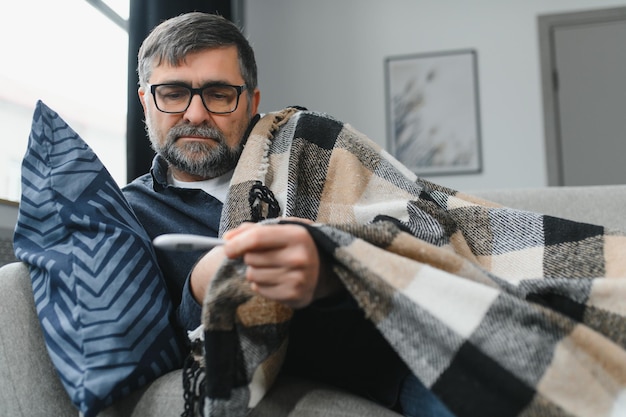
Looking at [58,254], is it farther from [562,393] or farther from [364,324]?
[562,393]

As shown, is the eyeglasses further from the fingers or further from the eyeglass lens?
the fingers

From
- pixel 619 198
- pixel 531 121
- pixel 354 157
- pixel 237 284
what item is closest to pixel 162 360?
pixel 237 284

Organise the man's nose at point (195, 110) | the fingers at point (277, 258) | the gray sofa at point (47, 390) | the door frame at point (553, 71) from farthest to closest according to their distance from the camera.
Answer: the door frame at point (553, 71)
the man's nose at point (195, 110)
the gray sofa at point (47, 390)
the fingers at point (277, 258)

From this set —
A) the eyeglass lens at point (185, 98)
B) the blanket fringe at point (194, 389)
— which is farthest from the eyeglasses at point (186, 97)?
the blanket fringe at point (194, 389)

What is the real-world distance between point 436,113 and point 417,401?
2847mm

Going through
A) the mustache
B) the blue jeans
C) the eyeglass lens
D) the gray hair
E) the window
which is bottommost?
the blue jeans

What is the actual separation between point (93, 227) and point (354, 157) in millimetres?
462

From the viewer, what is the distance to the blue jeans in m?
0.77

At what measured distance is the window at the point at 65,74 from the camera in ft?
6.73

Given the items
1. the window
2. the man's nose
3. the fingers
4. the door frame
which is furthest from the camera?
the door frame

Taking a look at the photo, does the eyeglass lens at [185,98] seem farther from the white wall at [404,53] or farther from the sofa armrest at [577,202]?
the white wall at [404,53]

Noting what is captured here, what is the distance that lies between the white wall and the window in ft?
3.88

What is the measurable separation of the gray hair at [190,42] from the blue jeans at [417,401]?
734mm

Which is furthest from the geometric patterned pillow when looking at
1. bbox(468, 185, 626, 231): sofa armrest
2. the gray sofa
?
bbox(468, 185, 626, 231): sofa armrest
